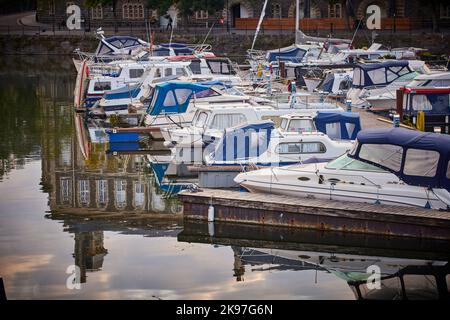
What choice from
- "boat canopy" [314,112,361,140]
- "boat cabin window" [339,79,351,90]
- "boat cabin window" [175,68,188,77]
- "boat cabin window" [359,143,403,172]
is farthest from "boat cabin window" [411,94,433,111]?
"boat cabin window" [175,68,188,77]

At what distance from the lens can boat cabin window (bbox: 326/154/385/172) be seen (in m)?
25.4

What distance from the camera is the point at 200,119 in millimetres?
35469

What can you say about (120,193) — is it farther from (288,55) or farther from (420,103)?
(288,55)

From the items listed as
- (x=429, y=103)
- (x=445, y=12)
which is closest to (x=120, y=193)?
(x=429, y=103)

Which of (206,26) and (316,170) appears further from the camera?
(206,26)

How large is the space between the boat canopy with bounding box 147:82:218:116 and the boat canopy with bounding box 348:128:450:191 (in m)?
14.2

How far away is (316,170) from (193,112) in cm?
1322

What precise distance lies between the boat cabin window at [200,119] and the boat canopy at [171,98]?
11.4ft

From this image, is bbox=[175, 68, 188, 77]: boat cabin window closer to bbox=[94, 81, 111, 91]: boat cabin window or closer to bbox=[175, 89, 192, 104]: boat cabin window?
bbox=[94, 81, 111, 91]: boat cabin window

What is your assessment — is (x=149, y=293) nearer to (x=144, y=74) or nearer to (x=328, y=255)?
(x=328, y=255)

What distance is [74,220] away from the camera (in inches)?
1091

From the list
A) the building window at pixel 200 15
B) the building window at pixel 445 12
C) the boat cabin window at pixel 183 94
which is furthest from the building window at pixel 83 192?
the building window at pixel 445 12

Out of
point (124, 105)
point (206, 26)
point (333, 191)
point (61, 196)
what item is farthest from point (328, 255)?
point (206, 26)

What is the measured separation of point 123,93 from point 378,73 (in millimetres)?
10260
